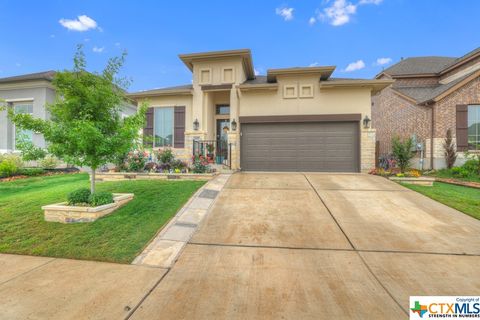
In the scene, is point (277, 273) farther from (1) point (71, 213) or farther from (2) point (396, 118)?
(2) point (396, 118)

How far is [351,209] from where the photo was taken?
5.14 m

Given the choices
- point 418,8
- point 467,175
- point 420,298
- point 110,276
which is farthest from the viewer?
point 418,8

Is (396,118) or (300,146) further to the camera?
(396,118)

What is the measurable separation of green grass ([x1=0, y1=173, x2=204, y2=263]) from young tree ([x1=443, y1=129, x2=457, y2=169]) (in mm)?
11507

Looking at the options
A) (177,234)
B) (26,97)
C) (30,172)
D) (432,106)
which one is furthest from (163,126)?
(432,106)

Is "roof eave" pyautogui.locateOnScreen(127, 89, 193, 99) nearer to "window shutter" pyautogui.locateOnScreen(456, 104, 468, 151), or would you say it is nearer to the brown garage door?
the brown garage door

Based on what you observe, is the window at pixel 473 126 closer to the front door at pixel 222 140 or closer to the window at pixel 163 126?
the front door at pixel 222 140

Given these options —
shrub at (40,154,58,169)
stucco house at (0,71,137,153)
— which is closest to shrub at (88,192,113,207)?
shrub at (40,154,58,169)

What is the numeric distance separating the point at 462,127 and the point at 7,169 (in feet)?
68.5

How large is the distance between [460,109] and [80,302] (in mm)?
14666

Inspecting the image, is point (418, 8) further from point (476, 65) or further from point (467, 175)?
point (467, 175)

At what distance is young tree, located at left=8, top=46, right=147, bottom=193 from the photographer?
4477 mm

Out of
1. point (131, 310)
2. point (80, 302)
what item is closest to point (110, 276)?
point (80, 302)

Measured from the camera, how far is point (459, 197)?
6.09 metres
